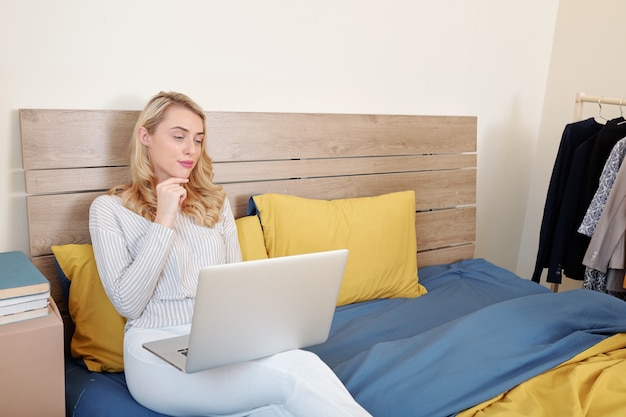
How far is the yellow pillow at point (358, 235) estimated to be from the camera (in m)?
2.31

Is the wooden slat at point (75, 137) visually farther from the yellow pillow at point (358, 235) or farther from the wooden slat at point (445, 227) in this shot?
the wooden slat at point (445, 227)

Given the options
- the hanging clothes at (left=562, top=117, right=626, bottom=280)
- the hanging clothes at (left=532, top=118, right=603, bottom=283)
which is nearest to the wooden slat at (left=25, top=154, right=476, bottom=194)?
the hanging clothes at (left=532, top=118, right=603, bottom=283)

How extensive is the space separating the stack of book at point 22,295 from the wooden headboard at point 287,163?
37 centimetres

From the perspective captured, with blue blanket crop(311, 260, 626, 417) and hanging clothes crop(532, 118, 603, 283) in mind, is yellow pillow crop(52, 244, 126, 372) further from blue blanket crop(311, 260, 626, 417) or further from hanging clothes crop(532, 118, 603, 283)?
hanging clothes crop(532, 118, 603, 283)

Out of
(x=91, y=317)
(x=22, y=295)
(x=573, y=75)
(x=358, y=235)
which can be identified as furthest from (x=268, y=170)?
(x=573, y=75)

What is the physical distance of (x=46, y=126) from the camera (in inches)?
75.7

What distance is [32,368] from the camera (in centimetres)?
151

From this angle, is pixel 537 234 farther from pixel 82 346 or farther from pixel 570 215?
pixel 82 346

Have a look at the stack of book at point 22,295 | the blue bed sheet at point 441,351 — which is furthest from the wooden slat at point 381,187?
the stack of book at point 22,295

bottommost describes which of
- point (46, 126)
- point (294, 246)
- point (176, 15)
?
point (294, 246)

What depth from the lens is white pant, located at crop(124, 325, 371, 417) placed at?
1473mm

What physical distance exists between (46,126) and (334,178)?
1121 mm

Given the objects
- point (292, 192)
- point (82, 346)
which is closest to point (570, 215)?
point (292, 192)

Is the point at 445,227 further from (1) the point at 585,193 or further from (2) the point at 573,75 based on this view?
(2) the point at 573,75
